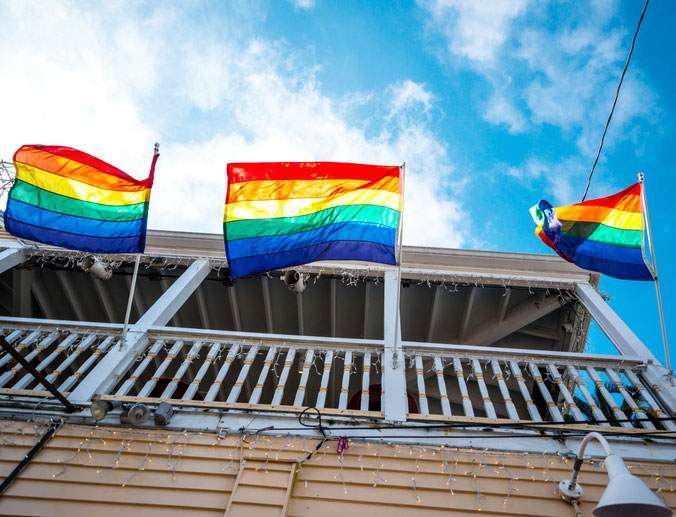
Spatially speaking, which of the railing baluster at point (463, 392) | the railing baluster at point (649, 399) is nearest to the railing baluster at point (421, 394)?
the railing baluster at point (463, 392)

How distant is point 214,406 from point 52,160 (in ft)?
10.5

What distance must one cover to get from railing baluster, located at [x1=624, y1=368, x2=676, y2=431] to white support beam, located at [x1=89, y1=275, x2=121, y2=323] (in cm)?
756

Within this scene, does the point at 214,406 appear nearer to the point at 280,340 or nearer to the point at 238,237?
the point at 280,340

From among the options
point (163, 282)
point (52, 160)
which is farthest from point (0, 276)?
point (52, 160)

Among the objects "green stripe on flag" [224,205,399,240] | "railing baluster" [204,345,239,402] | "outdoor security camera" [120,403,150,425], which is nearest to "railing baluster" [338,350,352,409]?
"railing baluster" [204,345,239,402]

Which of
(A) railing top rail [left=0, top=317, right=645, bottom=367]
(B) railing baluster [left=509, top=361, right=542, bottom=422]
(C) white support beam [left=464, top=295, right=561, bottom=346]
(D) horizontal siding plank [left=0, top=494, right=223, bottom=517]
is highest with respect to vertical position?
(C) white support beam [left=464, top=295, right=561, bottom=346]

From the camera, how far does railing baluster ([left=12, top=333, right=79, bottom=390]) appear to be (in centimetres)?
381

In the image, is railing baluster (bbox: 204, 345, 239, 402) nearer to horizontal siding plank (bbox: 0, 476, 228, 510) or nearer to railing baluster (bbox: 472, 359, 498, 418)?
horizontal siding plank (bbox: 0, 476, 228, 510)

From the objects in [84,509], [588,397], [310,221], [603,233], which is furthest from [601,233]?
[84,509]

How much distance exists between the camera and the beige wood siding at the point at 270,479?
2.74 m

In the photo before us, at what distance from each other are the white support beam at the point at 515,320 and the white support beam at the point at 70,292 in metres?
6.91

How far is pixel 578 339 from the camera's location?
5840 mm

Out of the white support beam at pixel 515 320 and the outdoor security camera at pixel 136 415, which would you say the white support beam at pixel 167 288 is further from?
the white support beam at pixel 515 320

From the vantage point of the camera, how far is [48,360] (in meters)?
4.08
